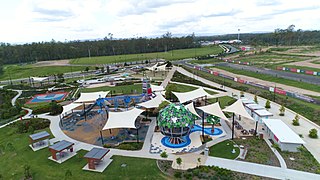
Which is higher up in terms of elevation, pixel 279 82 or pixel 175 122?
pixel 279 82

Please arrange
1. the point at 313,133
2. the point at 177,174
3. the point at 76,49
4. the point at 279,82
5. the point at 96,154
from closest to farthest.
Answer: the point at 177,174, the point at 96,154, the point at 313,133, the point at 279,82, the point at 76,49

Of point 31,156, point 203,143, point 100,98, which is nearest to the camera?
point 31,156

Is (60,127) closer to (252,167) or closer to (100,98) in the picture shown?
(100,98)

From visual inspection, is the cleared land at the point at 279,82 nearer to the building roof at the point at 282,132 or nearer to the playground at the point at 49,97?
the building roof at the point at 282,132

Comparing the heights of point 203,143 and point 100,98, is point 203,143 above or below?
below

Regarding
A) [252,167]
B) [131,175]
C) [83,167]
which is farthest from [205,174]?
[83,167]

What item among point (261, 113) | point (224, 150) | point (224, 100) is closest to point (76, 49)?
point (224, 100)

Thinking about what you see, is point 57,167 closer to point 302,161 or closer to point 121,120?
point 121,120
